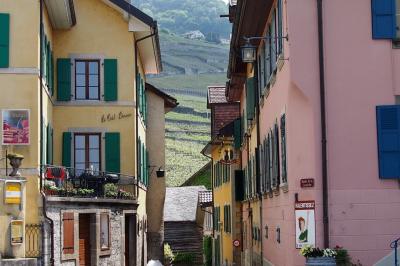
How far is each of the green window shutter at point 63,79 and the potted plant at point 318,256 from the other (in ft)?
50.4

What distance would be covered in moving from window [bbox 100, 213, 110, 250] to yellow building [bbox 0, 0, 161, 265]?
0.10 ft

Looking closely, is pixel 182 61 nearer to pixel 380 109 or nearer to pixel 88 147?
pixel 88 147

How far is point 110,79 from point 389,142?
14703mm

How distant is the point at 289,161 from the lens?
1585 cm

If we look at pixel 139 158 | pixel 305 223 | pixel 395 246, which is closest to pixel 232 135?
pixel 139 158

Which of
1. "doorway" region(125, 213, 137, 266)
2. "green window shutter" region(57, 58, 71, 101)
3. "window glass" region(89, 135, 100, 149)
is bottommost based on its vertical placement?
"doorway" region(125, 213, 137, 266)

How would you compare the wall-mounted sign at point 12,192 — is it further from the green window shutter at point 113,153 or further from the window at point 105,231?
the green window shutter at point 113,153

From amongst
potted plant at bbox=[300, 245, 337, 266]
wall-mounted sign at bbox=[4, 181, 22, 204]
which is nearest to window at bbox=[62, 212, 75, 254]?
wall-mounted sign at bbox=[4, 181, 22, 204]

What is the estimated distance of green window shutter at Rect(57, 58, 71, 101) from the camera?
27.7 metres

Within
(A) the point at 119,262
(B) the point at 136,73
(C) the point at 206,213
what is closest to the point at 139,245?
(A) the point at 119,262

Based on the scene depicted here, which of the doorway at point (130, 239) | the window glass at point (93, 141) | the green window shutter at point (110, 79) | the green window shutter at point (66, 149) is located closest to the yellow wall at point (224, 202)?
the doorway at point (130, 239)

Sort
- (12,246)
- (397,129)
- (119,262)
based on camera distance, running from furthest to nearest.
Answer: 1. (119,262)
2. (12,246)
3. (397,129)

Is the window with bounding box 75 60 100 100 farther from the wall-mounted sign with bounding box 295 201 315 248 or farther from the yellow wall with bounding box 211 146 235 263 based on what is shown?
the wall-mounted sign with bounding box 295 201 315 248

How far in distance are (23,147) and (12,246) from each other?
2.77 metres
